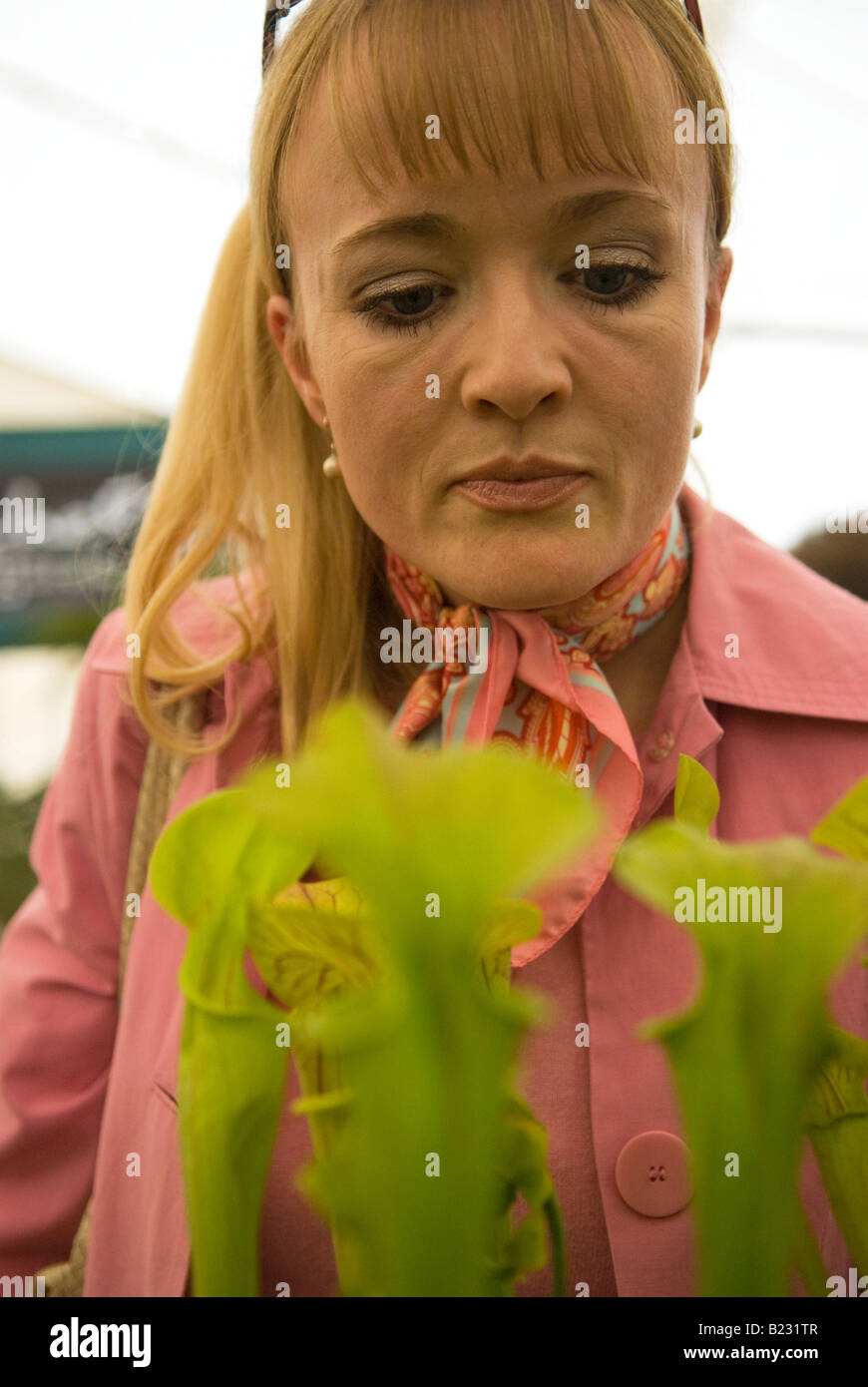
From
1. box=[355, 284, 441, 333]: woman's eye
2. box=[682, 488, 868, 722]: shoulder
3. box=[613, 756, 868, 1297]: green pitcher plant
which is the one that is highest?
box=[355, 284, 441, 333]: woman's eye

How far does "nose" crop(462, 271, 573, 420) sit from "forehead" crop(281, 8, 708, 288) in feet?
0.09

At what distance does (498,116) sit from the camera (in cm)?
47

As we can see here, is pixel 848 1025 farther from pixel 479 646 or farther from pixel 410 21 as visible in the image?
pixel 410 21

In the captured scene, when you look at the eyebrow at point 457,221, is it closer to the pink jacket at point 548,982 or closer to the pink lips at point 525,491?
the pink lips at point 525,491

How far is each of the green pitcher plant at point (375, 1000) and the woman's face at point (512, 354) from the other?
23 centimetres

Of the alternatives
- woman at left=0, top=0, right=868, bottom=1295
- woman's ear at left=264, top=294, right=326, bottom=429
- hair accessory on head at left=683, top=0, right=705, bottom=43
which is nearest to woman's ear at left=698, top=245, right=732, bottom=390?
woman at left=0, top=0, right=868, bottom=1295

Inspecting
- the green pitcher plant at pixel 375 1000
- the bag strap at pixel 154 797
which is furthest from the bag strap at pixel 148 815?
the green pitcher plant at pixel 375 1000

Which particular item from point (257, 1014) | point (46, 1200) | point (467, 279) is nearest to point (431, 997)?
point (257, 1014)

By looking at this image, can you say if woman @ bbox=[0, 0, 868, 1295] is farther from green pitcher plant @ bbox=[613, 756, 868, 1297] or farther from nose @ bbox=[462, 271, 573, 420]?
green pitcher plant @ bbox=[613, 756, 868, 1297]

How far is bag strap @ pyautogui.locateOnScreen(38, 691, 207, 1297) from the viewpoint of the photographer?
0.70m

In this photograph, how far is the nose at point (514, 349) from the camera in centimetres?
45

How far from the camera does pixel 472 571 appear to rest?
515mm

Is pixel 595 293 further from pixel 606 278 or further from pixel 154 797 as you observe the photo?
pixel 154 797

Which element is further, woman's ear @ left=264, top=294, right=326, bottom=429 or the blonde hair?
woman's ear @ left=264, top=294, right=326, bottom=429
